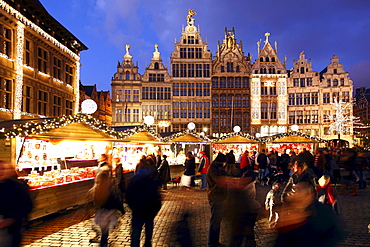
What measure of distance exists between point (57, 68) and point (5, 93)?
5596mm

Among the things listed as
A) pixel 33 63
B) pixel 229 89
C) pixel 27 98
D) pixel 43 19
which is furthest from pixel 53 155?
pixel 229 89

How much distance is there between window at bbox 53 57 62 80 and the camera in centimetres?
1979

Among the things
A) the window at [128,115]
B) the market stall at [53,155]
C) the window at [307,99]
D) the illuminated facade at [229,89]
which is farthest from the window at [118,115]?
the market stall at [53,155]

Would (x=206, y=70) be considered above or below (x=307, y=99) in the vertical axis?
above

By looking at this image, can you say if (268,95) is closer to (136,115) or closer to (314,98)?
(314,98)

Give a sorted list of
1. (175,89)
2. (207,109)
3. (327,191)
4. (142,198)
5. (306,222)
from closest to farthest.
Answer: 1. (306,222)
2. (142,198)
3. (327,191)
4. (175,89)
5. (207,109)

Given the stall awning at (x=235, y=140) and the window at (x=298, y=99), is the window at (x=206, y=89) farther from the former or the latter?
the stall awning at (x=235, y=140)

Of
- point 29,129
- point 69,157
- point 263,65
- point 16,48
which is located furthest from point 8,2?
point 263,65

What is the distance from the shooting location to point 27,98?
16844 millimetres

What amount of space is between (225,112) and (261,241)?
104 ft

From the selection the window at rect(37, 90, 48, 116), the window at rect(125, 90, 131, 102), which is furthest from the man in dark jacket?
the window at rect(125, 90, 131, 102)

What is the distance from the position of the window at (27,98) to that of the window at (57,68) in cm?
315

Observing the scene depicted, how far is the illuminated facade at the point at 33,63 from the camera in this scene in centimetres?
1479

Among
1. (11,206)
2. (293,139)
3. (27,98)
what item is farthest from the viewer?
(293,139)
